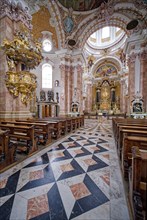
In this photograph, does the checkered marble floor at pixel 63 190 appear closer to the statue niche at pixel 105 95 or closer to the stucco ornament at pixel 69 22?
the stucco ornament at pixel 69 22

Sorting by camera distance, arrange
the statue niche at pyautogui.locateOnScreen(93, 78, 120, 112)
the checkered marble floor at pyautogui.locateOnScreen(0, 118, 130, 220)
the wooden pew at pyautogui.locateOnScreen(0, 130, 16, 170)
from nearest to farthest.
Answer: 1. the checkered marble floor at pyautogui.locateOnScreen(0, 118, 130, 220)
2. the wooden pew at pyautogui.locateOnScreen(0, 130, 16, 170)
3. the statue niche at pyautogui.locateOnScreen(93, 78, 120, 112)

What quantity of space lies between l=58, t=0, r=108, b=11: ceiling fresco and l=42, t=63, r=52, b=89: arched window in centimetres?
622

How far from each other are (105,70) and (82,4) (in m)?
12.4

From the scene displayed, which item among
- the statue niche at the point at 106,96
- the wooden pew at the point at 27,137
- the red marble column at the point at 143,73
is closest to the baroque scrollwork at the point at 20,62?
the wooden pew at the point at 27,137

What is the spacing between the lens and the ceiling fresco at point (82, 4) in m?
10.4

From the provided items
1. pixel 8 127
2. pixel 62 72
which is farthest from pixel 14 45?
pixel 62 72

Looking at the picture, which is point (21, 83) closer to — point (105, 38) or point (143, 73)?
point (143, 73)

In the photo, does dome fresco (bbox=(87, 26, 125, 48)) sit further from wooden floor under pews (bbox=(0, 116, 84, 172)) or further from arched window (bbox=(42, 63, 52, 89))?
wooden floor under pews (bbox=(0, 116, 84, 172))

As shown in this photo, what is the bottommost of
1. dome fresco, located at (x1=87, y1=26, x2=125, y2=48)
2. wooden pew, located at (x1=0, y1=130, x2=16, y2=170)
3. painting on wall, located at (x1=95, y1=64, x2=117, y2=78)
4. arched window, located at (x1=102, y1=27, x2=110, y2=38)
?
wooden pew, located at (x1=0, y1=130, x2=16, y2=170)

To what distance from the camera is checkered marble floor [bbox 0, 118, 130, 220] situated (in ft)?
4.25

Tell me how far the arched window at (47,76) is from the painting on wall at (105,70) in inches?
456

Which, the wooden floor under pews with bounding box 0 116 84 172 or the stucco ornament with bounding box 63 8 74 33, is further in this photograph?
the stucco ornament with bounding box 63 8 74 33

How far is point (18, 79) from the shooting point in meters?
5.52

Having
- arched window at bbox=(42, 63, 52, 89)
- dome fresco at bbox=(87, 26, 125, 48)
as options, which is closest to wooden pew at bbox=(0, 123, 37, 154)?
arched window at bbox=(42, 63, 52, 89)
